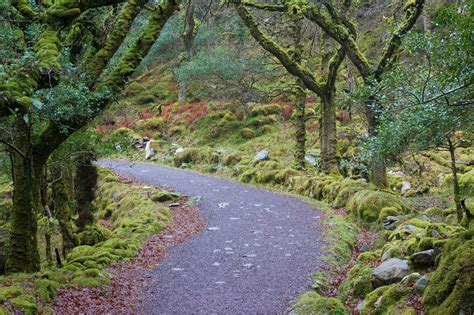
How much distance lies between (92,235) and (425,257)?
26.4ft

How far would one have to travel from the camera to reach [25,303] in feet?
18.5

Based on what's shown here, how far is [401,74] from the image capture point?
5.56 metres

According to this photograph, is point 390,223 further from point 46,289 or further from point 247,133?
point 247,133

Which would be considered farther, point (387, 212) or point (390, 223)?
point (387, 212)

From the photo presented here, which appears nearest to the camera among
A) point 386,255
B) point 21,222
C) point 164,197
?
point 21,222

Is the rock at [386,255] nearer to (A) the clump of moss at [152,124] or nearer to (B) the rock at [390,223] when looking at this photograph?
(B) the rock at [390,223]

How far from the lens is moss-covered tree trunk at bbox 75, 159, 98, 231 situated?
11.9 metres

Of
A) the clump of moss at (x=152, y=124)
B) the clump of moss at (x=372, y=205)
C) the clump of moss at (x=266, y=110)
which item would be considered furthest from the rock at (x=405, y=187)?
the clump of moss at (x=152, y=124)

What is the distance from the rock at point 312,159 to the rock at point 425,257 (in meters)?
12.7

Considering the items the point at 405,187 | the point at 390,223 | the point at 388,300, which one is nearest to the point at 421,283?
the point at 388,300

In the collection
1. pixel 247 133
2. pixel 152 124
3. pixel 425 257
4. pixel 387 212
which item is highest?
pixel 152 124

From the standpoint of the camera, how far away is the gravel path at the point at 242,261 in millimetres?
6633

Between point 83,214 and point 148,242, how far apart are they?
2.85 metres

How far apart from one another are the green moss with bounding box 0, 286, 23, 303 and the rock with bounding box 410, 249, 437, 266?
5574 millimetres
